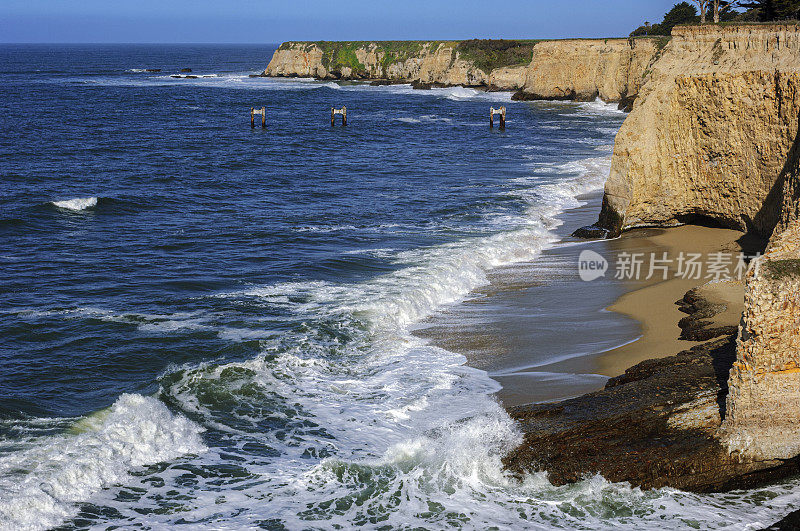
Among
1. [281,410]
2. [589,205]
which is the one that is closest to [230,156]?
[589,205]

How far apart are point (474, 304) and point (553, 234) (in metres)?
6.21

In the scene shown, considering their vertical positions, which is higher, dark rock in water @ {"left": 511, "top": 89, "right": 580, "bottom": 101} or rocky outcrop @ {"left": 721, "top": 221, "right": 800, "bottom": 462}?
dark rock in water @ {"left": 511, "top": 89, "right": 580, "bottom": 101}

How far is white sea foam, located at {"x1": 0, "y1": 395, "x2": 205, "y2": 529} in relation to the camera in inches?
314

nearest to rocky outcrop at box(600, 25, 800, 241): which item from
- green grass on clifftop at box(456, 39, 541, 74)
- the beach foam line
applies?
the beach foam line

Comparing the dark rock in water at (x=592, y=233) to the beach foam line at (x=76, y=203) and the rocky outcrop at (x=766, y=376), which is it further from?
the beach foam line at (x=76, y=203)

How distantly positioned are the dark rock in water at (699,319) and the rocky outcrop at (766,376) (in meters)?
2.53

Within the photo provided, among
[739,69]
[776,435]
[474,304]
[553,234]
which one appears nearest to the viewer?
[776,435]

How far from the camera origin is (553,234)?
20.0 metres

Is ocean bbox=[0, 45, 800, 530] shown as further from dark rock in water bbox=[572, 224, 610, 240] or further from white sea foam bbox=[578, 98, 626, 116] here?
white sea foam bbox=[578, 98, 626, 116]

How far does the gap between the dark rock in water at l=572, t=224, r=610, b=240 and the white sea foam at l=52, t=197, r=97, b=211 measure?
14994 millimetres

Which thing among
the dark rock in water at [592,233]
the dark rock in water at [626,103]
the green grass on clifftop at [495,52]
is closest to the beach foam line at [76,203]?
the dark rock in water at [592,233]

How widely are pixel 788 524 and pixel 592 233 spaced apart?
12.4 metres

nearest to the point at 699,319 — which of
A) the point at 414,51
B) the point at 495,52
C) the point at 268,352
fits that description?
the point at 268,352

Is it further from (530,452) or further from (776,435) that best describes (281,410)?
(776,435)
